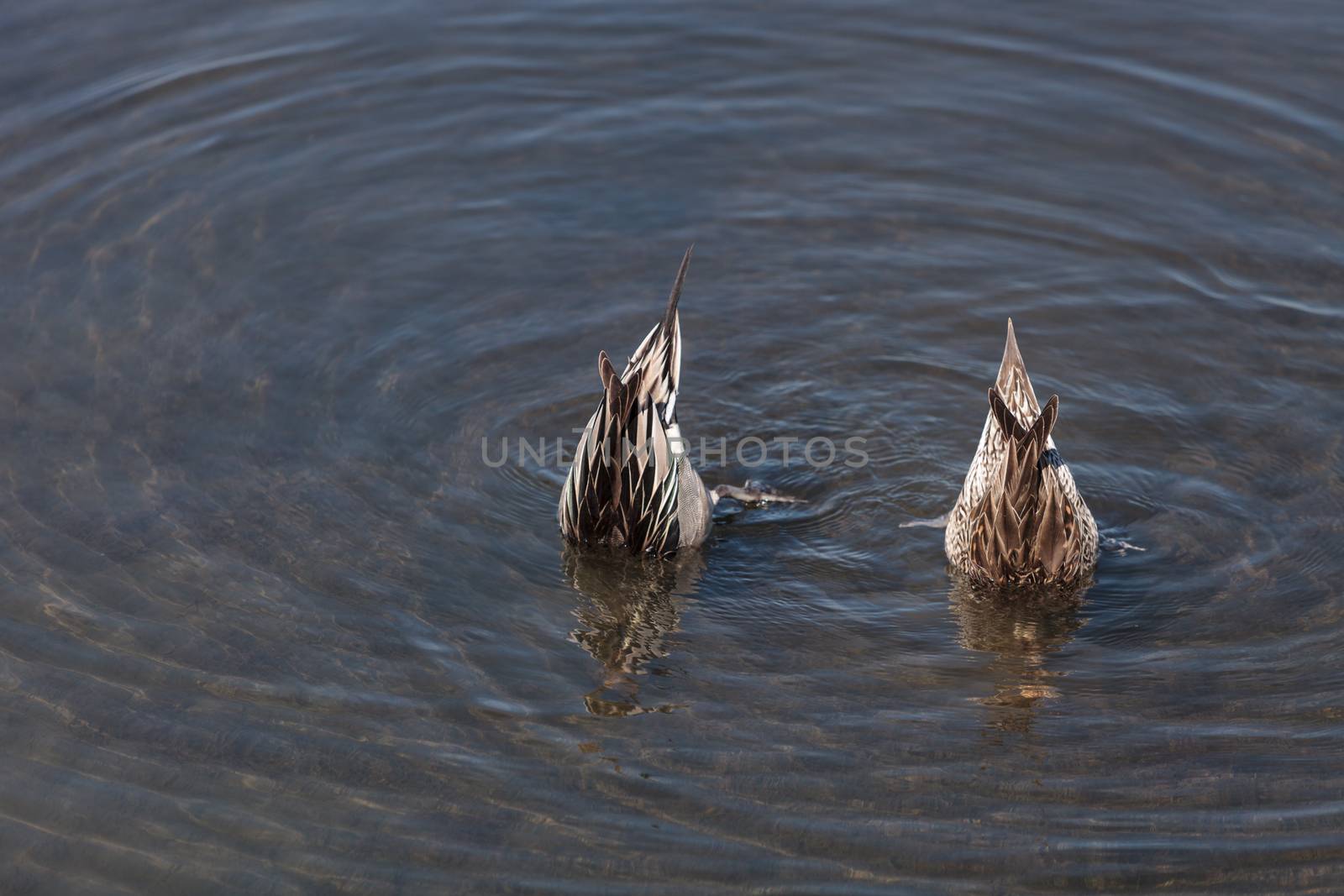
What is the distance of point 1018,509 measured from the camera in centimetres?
751

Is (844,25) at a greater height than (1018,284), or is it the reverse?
(844,25)

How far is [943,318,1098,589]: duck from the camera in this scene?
7293mm

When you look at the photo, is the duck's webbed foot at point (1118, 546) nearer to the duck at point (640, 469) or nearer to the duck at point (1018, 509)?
the duck at point (1018, 509)

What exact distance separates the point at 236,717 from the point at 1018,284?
632 centimetres

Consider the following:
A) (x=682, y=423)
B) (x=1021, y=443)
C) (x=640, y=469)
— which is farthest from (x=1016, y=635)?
(x=682, y=423)

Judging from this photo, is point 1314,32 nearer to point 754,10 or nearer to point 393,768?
point 754,10

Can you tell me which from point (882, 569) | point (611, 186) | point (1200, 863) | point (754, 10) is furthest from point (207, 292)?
point (1200, 863)

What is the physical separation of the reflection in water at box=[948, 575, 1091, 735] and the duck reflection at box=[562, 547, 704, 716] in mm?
1512

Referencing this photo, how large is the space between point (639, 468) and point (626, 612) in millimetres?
788

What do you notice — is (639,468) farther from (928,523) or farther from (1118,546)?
(1118,546)

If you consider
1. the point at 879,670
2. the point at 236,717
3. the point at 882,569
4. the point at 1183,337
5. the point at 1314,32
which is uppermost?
the point at 1314,32

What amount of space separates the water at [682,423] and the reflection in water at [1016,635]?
4 centimetres

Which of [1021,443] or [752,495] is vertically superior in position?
[752,495]

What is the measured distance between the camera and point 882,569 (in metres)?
8.09
